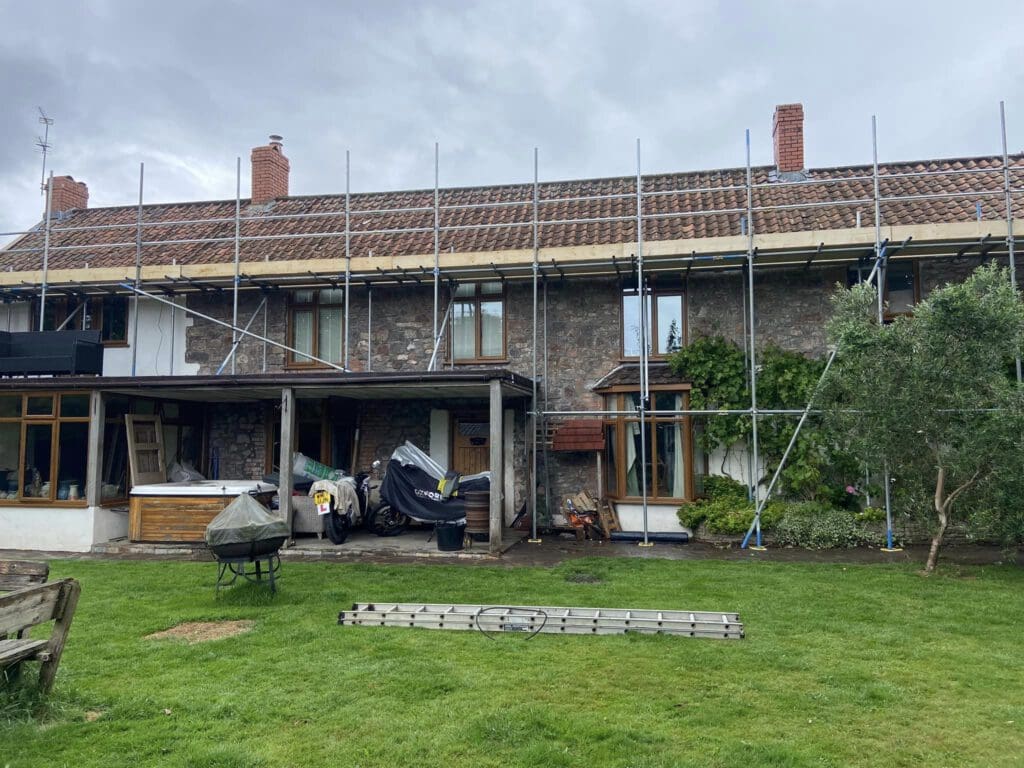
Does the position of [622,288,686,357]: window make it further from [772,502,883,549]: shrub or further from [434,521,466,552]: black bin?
[434,521,466,552]: black bin

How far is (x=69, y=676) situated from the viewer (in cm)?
536

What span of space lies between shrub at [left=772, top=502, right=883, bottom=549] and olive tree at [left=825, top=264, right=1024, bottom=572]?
176 centimetres

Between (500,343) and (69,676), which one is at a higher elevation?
(500,343)

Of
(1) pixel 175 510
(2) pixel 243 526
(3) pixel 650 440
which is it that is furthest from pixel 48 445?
(3) pixel 650 440

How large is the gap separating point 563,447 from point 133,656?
7.99 meters

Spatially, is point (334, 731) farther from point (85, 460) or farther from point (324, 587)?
point (85, 460)

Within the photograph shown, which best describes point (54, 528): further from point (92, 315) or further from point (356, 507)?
point (92, 315)

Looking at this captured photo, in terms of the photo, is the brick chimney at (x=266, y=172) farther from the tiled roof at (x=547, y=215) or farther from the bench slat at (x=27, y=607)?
the bench slat at (x=27, y=607)

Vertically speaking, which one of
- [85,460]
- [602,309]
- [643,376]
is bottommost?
[85,460]

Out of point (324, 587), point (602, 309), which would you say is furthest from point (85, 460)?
point (602, 309)

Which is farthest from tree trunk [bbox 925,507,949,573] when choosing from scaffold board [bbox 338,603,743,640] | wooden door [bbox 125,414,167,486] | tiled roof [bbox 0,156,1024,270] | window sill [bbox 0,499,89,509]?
window sill [bbox 0,499,89,509]

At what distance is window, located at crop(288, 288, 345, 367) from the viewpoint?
14477 millimetres

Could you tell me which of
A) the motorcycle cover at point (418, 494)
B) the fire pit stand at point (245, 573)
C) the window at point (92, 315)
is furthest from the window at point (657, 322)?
the window at point (92, 315)

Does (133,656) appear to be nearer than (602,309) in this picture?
Yes
